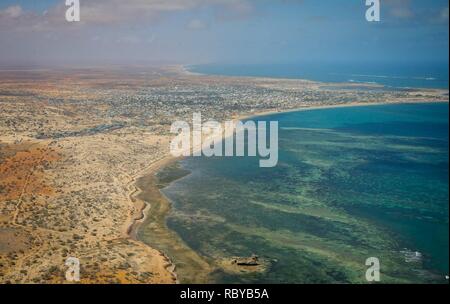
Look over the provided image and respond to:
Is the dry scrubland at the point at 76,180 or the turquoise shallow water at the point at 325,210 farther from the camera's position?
the turquoise shallow water at the point at 325,210

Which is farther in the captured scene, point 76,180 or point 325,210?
point 76,180

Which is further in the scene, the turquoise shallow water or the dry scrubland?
the turquoise shallow water

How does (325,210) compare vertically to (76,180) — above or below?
below

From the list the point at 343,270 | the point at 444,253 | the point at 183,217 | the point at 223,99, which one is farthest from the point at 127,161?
the point at 223,99

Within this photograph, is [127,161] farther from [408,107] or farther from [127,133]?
[408,107]
